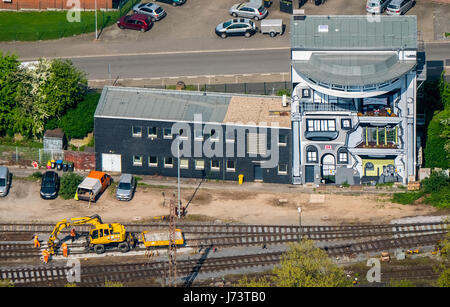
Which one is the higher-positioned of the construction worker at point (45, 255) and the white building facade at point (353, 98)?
the white building facade at point (353, 98)

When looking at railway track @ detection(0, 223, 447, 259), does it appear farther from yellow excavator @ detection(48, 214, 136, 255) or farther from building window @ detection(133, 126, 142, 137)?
building window @ detection(133, 126, 142, 137)

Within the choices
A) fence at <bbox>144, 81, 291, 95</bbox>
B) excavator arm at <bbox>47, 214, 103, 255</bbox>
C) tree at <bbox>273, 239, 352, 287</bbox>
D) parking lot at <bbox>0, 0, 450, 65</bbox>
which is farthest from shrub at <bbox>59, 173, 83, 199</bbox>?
tree at <bbox>273, 239, 352, 287</bbox>

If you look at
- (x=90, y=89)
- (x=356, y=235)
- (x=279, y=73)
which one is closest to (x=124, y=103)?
(x=90, y=89)

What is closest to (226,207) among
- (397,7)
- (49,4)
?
(397,7)

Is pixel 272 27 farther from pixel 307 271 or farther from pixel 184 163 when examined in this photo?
pixel 307 271

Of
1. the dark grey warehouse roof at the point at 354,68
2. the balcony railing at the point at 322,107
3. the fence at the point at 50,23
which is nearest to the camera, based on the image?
the dark grey warehouse roof at the point at 354,68

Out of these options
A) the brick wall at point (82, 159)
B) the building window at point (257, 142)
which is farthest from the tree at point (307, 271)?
the brick wall at point (82, 159)

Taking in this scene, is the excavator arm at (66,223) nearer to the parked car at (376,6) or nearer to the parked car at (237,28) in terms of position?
the parked car at (237,28)
